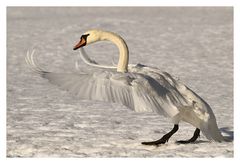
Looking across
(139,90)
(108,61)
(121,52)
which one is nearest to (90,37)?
(121,52)

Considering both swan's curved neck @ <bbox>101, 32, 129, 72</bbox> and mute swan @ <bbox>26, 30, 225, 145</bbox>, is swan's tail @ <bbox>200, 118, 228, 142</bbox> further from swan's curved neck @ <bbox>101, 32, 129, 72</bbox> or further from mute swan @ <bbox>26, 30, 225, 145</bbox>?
swan's curved neck @ <bbox>101, 32, 129, 72</bbox>

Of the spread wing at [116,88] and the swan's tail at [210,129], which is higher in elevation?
the spread wing at [116,88]

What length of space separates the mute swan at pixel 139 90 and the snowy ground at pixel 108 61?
1.12 feet

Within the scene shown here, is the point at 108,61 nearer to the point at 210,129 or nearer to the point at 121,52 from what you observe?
the point at 121,52

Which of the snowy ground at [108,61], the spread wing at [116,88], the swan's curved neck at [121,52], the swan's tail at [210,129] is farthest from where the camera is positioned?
the snowy ground at [108,61]

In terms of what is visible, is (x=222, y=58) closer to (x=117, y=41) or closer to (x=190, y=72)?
(x=190, y=72)

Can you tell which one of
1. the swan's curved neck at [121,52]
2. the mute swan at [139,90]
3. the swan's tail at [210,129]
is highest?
the swan's curved neck at [121,52]

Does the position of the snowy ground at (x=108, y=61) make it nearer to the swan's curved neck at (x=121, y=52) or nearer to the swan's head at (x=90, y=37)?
the swan's curved neck at (x=121, y=52)

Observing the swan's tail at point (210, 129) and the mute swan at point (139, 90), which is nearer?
the mute swan at point (139, 90)

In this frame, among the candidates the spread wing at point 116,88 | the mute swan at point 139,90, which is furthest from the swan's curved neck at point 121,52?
the spread wing at point 116,88

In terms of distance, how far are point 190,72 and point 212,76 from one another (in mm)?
536

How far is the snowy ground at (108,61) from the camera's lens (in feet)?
24.6

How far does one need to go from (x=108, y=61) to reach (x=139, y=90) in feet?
24.5

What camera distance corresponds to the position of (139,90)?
6727 millimetres
